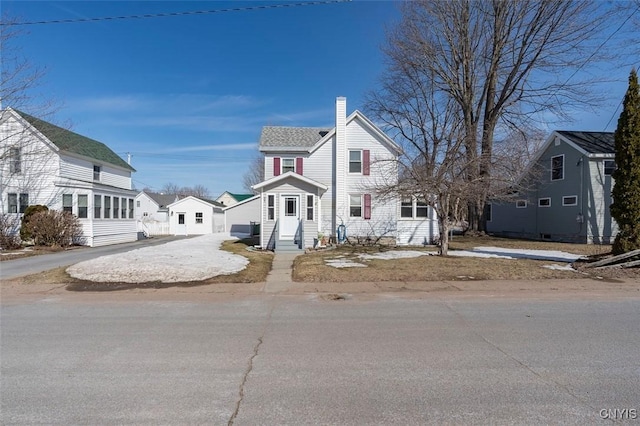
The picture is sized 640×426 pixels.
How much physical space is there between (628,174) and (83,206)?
88.9ft

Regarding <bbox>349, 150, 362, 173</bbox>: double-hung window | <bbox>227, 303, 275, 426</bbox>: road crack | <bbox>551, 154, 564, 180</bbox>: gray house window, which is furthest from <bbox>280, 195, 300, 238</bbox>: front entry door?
<bbox>551, 154, 564, 180</bbox>: gray house window

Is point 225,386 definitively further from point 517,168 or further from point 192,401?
point 517,168

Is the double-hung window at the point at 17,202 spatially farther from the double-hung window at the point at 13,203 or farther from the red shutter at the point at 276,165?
the red shutter at the point at 276,165

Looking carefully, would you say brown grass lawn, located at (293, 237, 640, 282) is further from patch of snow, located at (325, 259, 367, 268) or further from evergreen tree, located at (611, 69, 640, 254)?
evergreen tree, located at (611, 69, 640, 254)

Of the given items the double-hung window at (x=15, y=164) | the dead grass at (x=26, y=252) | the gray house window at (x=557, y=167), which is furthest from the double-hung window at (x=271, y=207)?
the gray house window at (x=557, y=167)

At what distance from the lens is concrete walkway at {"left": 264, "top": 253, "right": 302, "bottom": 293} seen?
28.6 feet

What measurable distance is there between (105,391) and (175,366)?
749 mm

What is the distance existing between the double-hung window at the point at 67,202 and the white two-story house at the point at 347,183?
40.2 feet

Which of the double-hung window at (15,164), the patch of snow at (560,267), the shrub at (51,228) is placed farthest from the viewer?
the double-hung window at (15,164)

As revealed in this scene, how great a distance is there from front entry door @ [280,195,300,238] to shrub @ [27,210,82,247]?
1232 cm

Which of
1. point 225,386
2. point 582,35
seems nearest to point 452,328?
point 225,386

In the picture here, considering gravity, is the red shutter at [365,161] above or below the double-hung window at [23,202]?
above

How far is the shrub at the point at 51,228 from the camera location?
1869 cm

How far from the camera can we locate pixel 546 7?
2188cm
